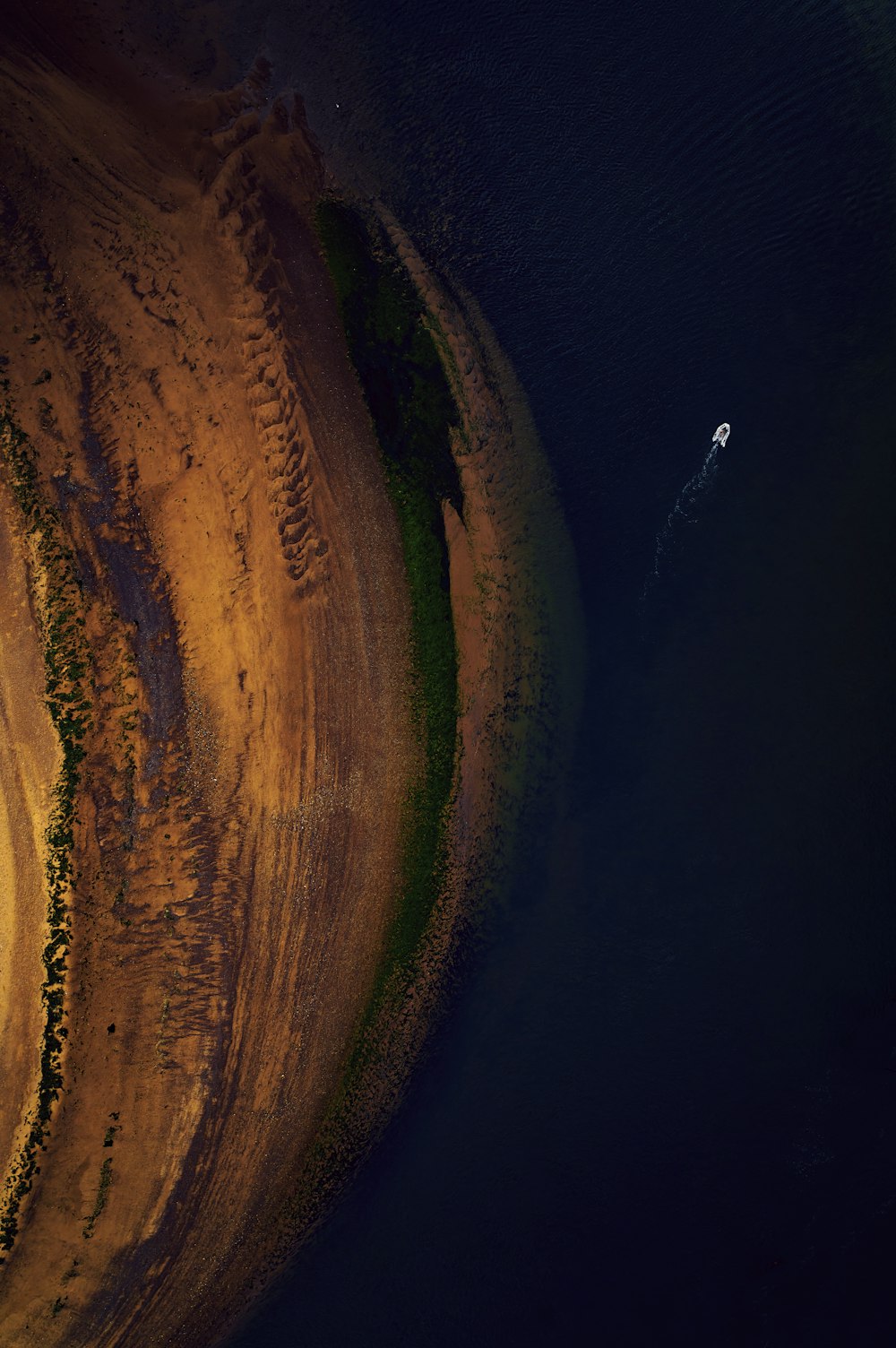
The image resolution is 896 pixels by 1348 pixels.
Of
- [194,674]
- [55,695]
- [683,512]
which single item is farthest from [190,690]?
[683,512]

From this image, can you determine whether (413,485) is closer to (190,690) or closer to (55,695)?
(190,690)

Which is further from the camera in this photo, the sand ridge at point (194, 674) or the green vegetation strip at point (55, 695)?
the green vegetation strip at point (55, 695)

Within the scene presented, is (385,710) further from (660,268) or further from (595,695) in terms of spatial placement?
(660,268)

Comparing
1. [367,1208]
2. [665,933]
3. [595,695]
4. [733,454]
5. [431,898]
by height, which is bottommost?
[367,1208]

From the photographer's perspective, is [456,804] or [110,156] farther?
[456,804]

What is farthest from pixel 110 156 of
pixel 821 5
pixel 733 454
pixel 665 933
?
pixel 665 933

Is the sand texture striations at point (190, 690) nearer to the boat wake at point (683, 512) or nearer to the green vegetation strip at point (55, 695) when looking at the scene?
the green vegetation strip at point (55, 695)

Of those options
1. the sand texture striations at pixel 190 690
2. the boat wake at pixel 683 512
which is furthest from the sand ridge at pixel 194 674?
the boat wake at pixel 683 512
